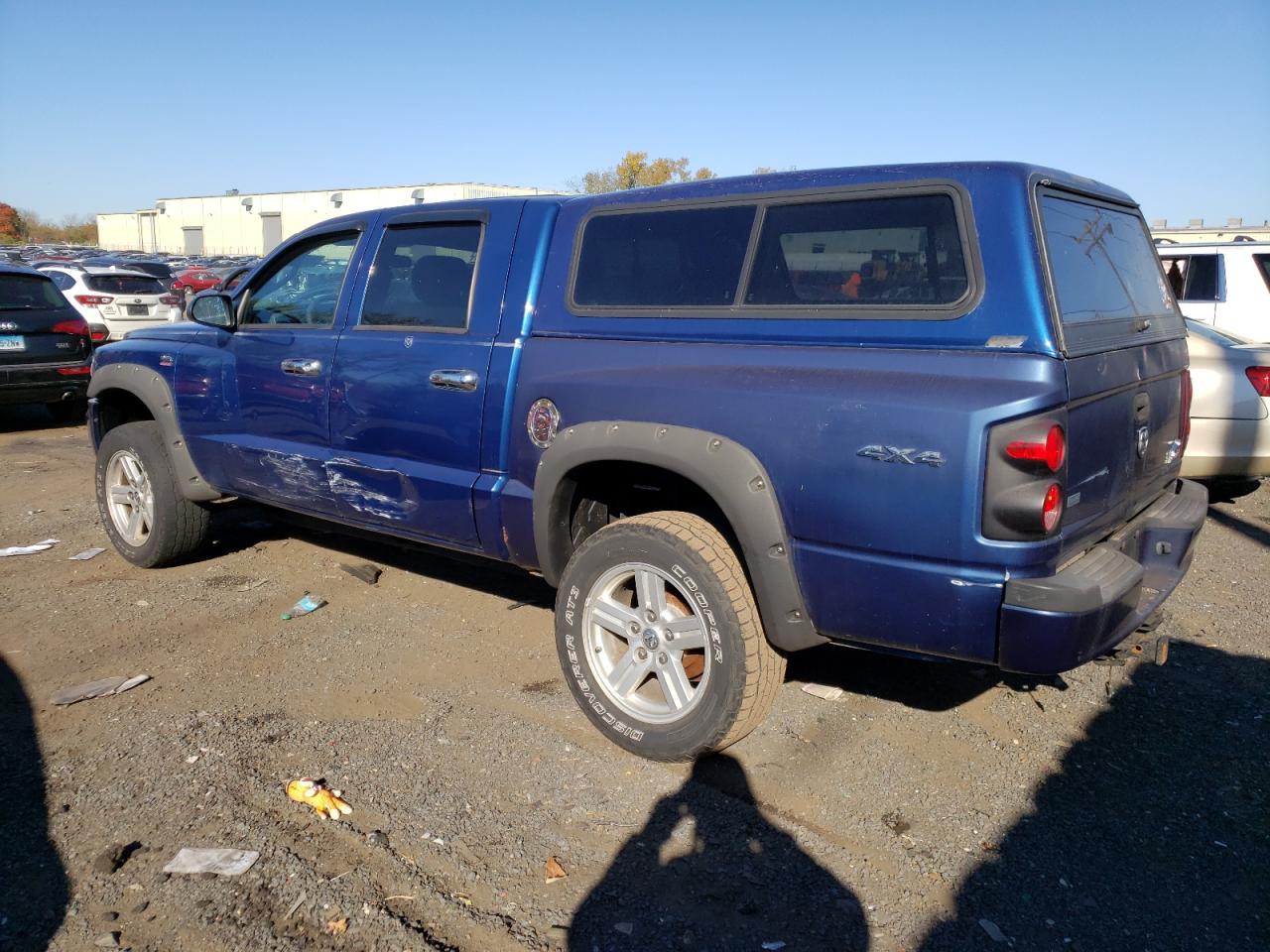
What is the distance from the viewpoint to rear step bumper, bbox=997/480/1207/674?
2672 millimetres

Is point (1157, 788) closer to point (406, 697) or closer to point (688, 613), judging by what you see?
point (688, 613)

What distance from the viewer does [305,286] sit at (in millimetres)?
4809

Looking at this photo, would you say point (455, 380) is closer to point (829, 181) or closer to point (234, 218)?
point (829, 181)

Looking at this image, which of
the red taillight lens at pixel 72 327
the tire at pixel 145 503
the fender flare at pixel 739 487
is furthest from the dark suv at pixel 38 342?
the fender flare at pixel 739 487

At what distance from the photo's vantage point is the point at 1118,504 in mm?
3225

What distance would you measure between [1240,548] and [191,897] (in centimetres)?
648

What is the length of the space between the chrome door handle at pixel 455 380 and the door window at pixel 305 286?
87 cm

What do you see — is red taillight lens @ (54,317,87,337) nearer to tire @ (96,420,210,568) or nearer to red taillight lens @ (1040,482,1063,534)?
tire @ (96,420,210,568)

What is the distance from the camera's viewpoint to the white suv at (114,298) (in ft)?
46.4

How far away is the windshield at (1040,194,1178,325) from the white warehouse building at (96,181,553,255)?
53.4 metres

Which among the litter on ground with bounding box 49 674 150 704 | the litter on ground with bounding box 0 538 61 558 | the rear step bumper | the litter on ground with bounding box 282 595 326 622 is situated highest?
the rear step bumper

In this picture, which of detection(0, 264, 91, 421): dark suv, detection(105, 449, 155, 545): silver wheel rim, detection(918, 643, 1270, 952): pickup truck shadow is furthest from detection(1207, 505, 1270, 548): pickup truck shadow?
detection(0, 264, 91, 421): dark suv

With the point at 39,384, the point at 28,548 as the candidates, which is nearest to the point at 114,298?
the point at 39,384

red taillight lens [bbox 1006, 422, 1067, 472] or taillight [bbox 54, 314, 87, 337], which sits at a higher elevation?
taillight [bbox 54, 314, 87, 337]
